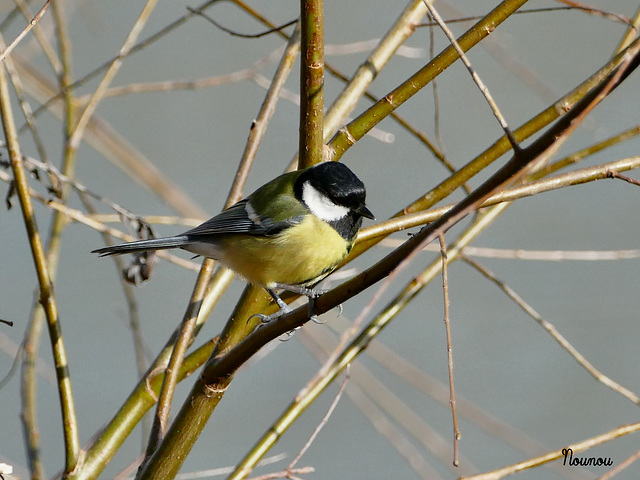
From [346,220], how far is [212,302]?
435 millimetres

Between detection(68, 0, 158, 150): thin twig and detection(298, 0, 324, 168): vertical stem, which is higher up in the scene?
detection(68, 0, 158, 150): thin twig

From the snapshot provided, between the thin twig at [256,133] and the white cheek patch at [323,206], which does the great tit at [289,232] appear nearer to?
the white cheek patch at [323,206]

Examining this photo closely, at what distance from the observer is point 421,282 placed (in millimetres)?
1594

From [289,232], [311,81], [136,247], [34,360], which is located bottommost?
[34,360]

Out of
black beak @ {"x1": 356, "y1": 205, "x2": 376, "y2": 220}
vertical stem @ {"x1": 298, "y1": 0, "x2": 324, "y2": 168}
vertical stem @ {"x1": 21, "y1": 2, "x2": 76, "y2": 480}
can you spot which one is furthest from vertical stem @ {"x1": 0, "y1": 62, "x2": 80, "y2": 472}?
black beak @ {"x1": 356, "y1": 205, "x2": 376, "y2": 220}

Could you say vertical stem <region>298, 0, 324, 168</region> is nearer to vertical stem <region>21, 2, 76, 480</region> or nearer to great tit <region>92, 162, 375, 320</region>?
great tit <region>92, 162, 375, 320</region>

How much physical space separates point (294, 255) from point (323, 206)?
0.52 ft

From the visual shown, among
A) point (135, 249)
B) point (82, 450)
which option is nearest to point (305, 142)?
point (135, 249)

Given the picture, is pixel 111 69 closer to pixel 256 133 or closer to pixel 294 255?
pixel 256 133

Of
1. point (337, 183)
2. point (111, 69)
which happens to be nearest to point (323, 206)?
point (337, 183)

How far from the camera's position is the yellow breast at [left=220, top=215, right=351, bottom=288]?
6.12 ft

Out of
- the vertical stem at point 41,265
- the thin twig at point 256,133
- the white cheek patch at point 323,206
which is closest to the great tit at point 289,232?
the white cheek patch at point 323,206

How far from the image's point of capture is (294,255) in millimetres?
1913

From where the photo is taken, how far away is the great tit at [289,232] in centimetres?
185
